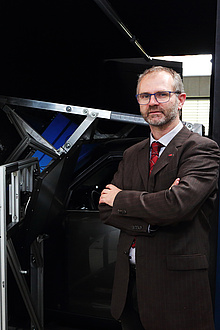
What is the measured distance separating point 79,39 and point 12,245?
286 centimetres

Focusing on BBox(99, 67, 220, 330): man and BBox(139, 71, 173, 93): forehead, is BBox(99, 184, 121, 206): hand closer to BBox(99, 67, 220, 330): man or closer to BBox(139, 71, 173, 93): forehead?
BBox(99, 67, 220, 330): man

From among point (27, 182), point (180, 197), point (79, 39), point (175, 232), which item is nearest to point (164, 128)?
point (180, 197)

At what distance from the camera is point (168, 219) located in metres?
1.74

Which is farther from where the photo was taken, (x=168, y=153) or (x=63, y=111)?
(x=63, y=111)

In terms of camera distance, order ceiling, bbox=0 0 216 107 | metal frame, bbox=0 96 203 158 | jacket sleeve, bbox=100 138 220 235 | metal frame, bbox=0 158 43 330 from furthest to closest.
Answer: ceiling, bbox=0 0 216 107 → metal frame, bbox=0 96 203 158 → metal frame, bbox=0 158 43 330 → jacket sleeve, bbox=100 138 220 235

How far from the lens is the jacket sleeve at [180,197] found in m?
1.72

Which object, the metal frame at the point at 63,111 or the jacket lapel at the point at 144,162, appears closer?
the jacket lapel at the point at 144,162

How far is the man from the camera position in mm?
1758

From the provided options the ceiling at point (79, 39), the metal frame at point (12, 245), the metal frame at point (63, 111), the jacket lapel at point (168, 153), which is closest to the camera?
the jacket lapel at point (168, 153)

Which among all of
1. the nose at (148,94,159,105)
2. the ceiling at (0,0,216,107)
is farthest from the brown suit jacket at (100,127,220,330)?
the ceiling at (0,0,216,107)

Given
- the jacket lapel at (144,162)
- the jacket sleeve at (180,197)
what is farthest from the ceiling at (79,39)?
the jacket sleeve at (180,197)

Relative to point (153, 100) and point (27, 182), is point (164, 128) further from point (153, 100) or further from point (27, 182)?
point (27, 182)

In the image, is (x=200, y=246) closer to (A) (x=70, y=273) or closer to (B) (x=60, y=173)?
(B) (x=60, y=173)

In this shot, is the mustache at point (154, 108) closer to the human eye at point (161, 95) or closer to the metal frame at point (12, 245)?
the human eye at point (161, 95)
